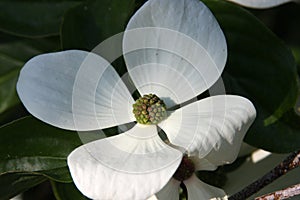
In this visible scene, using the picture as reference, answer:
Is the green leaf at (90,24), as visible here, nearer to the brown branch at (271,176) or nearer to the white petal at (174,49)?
the white petal at (174,49)

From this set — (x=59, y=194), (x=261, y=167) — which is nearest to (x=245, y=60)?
(x=261, y=167)

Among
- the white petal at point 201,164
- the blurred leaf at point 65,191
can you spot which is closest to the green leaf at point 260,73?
the white petal at point 201,164

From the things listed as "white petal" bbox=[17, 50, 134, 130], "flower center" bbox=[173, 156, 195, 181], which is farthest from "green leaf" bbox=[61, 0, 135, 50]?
"flower center" bbox=[173, 156, 195, 181]

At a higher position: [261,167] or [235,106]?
[235,106]

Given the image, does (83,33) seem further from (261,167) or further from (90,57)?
(261,167)

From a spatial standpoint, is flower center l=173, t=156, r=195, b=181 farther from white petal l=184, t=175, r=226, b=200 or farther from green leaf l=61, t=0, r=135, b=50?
green leaf l=61, t=0, r=135, b=50

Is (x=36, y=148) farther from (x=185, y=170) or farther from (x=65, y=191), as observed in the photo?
(x=185, y=170)
